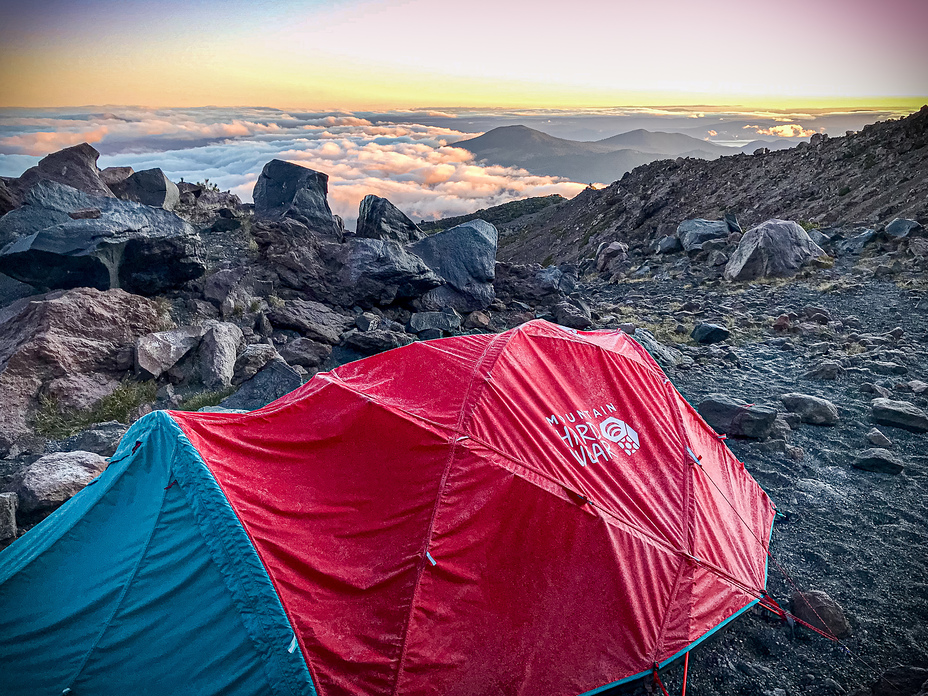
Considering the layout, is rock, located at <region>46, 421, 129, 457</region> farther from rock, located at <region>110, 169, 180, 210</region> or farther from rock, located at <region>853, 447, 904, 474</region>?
rock, located at <region>110, 169, 180, 210</region>

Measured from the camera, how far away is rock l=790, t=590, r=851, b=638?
4.18 meters

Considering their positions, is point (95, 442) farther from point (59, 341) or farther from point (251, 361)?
point (251, 361)

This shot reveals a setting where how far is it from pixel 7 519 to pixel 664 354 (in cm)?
905

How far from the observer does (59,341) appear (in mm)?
7629

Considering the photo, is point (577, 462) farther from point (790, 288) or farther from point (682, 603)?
point (790, 288)

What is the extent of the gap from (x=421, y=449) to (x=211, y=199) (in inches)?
641

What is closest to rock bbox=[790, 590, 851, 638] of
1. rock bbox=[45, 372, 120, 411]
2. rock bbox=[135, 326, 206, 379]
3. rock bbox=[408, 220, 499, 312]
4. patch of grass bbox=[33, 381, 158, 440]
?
patch of grass bbox=[33, 381, 158, 440]

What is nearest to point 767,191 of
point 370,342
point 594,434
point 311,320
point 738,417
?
point 738,417

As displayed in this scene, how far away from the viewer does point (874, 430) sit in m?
6.80

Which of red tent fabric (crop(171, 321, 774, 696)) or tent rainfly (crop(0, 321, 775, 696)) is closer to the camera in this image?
tent rainfly (crop(0, 321, 775, 696))

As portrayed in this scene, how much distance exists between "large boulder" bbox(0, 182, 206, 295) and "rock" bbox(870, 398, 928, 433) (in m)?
10.9

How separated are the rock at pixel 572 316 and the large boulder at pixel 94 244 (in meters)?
7.14

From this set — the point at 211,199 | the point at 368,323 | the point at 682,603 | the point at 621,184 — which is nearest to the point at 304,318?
the point at 368,323

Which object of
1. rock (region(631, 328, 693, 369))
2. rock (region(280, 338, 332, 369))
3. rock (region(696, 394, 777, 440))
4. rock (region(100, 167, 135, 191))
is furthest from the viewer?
rock (region(100, 167, 135, 191))
